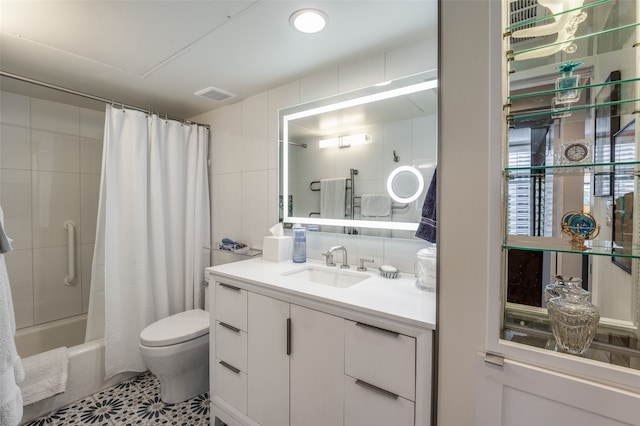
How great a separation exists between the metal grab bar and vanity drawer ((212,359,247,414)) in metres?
1.82

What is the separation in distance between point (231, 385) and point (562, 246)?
5.30 ft

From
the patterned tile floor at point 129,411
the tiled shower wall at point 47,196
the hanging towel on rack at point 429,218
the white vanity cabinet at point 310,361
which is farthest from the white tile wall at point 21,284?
the hanging towel on rack at point 429,218

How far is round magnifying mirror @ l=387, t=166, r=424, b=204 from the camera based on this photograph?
1.49 metres

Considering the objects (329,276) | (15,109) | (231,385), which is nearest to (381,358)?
(329,276)

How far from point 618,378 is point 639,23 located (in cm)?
92

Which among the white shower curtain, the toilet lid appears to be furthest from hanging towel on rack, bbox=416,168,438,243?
the white shower curtain

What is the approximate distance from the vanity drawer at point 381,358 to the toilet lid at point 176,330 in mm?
1162

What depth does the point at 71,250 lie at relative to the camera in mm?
2410

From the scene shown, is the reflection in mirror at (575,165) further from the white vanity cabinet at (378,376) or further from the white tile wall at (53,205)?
the white tile wall at (53,205)

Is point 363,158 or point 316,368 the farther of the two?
point 363,158

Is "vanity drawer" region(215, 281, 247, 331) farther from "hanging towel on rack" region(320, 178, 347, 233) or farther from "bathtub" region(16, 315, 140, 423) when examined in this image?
"bathtub" region(16, 315, 140, 423)

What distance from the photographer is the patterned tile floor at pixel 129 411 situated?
164 centimetres

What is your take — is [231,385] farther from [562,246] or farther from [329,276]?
[562,246]

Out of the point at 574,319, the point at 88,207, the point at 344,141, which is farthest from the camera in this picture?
the point at 88,207
